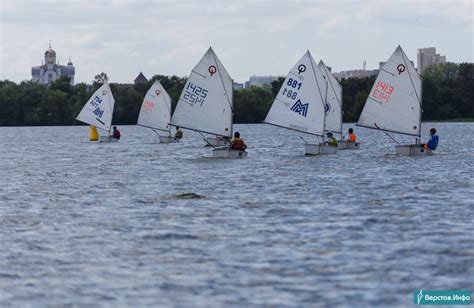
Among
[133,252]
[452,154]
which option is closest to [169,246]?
[133,252]

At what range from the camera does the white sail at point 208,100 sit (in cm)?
5928

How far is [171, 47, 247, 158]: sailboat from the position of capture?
59250mm

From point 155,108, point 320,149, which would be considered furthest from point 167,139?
point 320,149

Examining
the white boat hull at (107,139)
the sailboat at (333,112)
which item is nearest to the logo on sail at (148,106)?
the white boat hull at (107,139)

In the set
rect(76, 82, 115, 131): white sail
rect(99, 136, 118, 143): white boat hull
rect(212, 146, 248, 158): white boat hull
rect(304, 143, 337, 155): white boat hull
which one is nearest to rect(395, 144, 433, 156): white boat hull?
rect(304, 143, 337, 155): white boat hull

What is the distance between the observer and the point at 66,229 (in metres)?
29.1

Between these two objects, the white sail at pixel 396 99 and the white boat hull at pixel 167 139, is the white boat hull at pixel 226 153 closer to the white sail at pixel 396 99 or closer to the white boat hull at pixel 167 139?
the white sail at pixel 396 99

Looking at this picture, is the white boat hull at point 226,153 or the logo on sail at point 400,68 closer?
the logo on sail at point 400,68

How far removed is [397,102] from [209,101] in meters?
11.1

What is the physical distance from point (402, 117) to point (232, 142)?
10.1 metres

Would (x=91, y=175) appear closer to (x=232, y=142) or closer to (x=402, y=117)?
(x=232, y=142)

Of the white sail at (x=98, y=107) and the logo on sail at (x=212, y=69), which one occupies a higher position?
the logo on sail at (x=212, y=69)

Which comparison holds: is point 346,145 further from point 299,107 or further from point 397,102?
point 299,107

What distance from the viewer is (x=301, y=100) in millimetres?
58906
